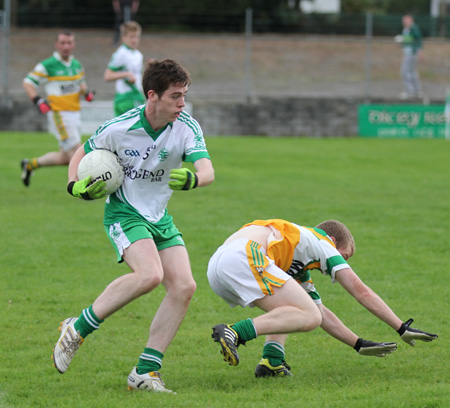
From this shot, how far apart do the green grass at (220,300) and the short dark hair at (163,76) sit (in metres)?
1.81

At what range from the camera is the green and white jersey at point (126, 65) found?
1333 cm

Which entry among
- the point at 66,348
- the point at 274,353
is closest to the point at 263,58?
the point at 274,353

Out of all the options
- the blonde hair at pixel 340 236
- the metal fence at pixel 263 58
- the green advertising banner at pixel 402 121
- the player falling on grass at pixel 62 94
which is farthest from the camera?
the metal fence at pixel 263 58

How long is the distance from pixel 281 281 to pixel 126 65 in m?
9.23

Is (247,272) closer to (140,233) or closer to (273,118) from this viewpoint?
(140,233)

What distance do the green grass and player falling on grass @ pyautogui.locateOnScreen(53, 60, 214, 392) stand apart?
0.35 metres

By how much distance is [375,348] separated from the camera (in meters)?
5.10

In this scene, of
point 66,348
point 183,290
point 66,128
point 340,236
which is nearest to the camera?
point 66,348

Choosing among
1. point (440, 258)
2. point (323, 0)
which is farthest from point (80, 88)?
point (323, 0)

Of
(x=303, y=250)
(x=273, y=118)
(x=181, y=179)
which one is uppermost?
(x=181, y=179)

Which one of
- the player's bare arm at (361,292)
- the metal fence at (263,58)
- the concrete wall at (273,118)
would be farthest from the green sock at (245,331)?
the metal fence at (263,58)

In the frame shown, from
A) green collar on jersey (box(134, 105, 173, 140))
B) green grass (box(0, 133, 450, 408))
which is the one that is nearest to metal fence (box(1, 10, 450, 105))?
green grass (box(0, 133, 450, 408))

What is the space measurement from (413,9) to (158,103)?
43.8 m

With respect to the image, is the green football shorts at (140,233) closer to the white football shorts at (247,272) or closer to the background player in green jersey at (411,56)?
the white football shorts at (247,272)
